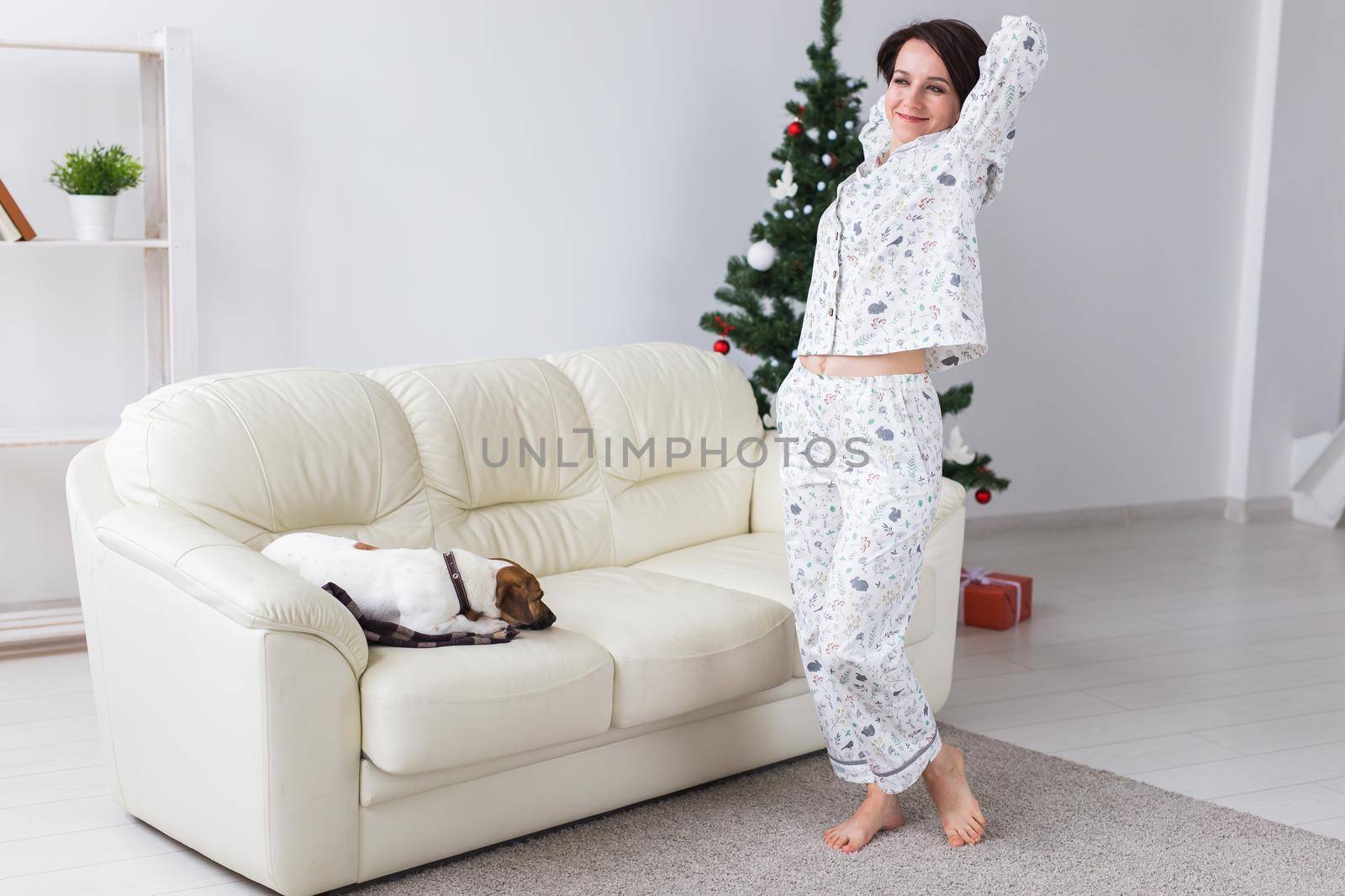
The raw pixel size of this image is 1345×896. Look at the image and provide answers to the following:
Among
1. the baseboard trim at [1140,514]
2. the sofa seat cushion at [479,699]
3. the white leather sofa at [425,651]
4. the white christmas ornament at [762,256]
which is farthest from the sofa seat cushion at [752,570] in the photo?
the baseboard trim at [1140,514]

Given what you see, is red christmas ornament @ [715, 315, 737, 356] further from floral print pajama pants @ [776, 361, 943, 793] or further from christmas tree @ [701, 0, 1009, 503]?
floral print pajama pants @ [776, 361, 943, 793]

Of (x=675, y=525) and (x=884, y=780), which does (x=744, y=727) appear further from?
(x=675, y=525)

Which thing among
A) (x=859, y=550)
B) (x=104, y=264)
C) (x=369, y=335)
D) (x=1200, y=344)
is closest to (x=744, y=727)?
(x=859, y=550)

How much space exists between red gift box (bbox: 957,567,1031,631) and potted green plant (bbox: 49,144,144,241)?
8.43 ft

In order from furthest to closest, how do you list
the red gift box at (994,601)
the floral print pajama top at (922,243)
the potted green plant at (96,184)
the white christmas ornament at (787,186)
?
1. the red gift box at (994,601)
2. the white christmas ornament at (787,186)
3. the potted green plant at (96,184)
4. the floral print pajama top at (922,243)

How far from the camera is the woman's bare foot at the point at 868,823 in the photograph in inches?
95.3

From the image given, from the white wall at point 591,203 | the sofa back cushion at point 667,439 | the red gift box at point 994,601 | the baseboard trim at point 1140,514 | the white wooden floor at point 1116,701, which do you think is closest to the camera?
the white wooden floor at point 1116,701

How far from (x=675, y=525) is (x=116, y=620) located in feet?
4.40

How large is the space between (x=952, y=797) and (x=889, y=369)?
0.82m

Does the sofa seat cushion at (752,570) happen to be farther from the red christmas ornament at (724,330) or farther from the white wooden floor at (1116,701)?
the red christmas ornament at (724,330)

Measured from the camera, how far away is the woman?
228 centimetres

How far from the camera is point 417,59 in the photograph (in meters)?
3.88

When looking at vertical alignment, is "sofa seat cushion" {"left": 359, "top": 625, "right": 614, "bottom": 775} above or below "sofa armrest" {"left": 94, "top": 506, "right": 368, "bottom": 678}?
below

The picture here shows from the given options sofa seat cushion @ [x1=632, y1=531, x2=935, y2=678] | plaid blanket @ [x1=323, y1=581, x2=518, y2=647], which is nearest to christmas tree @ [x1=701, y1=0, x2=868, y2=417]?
sofa seat cushion @ [x1=632, y1=531, x2=935, y2=678]
